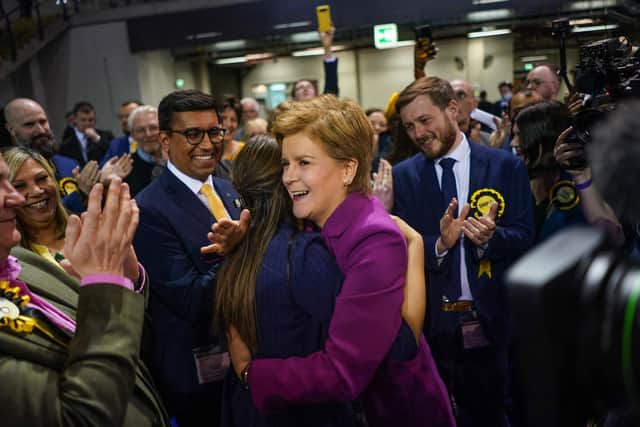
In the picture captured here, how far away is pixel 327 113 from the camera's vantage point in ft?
4.48

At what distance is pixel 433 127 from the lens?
7.56 ft

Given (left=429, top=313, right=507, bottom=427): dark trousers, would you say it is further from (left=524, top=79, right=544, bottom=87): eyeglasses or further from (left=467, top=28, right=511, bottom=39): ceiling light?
(left=467, top=28, right=511, bottom=39): ceiling light

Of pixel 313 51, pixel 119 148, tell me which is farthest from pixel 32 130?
pixel 313 51

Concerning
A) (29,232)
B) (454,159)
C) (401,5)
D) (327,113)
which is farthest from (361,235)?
(401,5)

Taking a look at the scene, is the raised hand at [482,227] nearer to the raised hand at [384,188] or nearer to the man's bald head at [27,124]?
the raised hand at [384,188]

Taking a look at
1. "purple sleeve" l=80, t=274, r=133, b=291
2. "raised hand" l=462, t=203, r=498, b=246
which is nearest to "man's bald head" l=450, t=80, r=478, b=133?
"raised hand" l=462, t=203, r=498, b=246

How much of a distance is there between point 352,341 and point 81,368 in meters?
0.58

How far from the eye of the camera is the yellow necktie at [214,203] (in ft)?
6.62

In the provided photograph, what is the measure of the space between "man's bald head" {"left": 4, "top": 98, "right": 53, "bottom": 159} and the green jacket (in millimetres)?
2934

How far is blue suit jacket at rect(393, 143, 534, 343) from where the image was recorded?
2.14 m

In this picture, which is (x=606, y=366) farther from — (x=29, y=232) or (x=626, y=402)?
(x=29, y=232)

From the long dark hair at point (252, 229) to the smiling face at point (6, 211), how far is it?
521mm

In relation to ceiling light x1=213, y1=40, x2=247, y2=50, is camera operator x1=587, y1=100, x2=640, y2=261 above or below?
below

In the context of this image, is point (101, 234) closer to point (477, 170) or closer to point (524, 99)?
point (477, 170)
